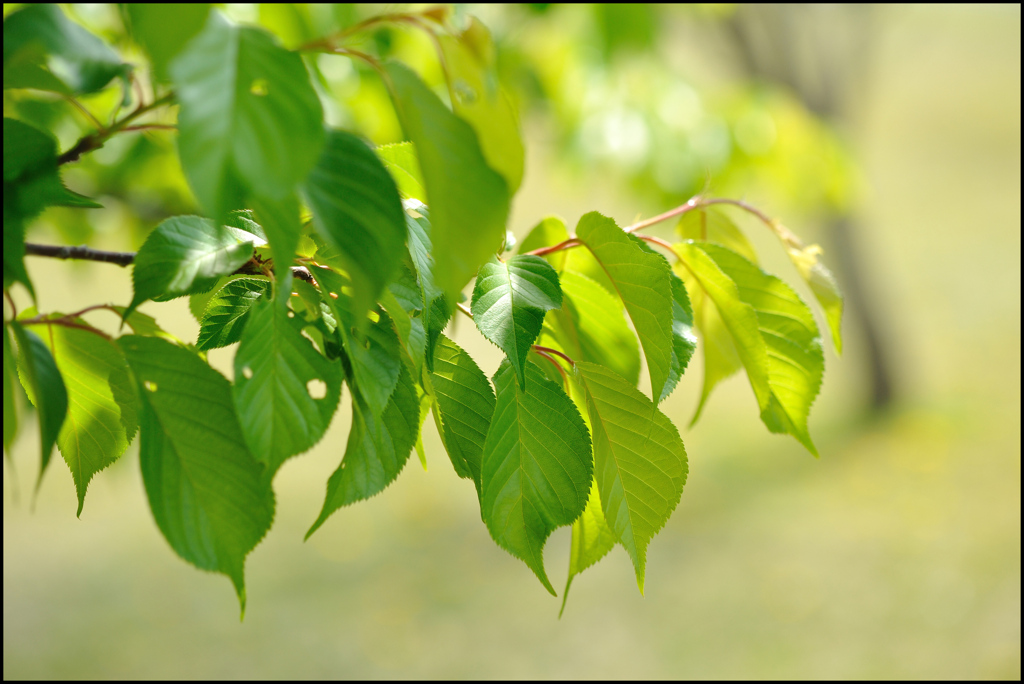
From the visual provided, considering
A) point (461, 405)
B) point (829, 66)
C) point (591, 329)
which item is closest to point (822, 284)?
point (591, 329)

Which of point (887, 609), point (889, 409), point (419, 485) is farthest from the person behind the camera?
point (889, 409)

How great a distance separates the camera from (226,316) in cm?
39

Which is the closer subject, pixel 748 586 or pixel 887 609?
pixel 887 609

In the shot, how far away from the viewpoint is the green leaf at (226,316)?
382 mm

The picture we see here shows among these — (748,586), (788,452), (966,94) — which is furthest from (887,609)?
(966,94)

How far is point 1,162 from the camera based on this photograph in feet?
0.96

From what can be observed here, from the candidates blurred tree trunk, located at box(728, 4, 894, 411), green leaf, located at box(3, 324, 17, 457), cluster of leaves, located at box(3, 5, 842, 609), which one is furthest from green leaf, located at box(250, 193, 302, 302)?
blurred tree trunk, located at box(728, 4, 894, 411)

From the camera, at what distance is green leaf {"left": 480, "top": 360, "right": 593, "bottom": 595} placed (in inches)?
15.0

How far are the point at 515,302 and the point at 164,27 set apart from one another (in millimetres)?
194

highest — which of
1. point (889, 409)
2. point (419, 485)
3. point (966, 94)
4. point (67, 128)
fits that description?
point (966, 94)

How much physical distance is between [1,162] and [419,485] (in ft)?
10.6

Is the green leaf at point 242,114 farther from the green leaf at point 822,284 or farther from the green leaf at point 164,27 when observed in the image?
the green leaf at point 822,284

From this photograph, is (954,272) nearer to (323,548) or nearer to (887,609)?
(887,609)

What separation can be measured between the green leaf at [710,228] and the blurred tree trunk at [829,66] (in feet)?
10.1
